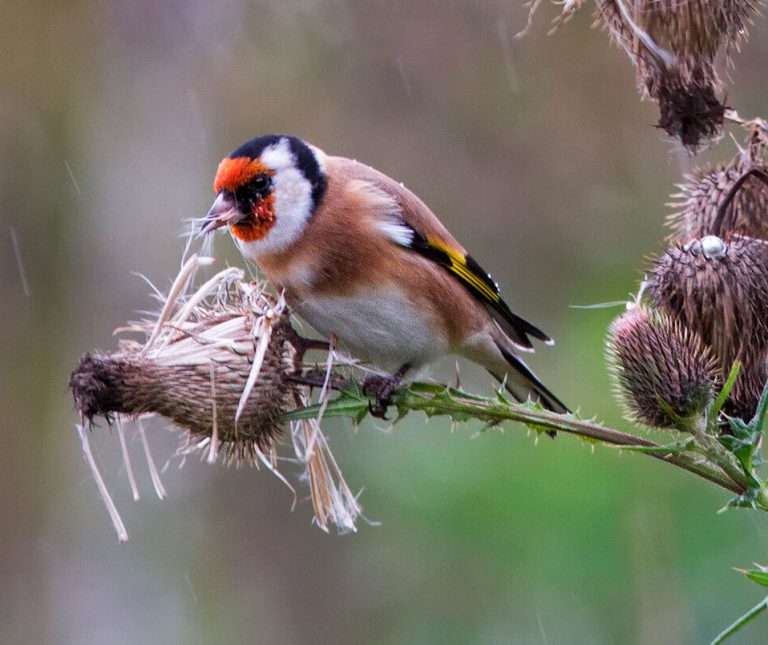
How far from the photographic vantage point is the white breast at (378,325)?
3.97 m

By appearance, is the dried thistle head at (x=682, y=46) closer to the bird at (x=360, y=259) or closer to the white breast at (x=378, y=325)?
the bird at (x=360, y=259)

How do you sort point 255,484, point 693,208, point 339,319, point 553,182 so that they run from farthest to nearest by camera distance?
point 255,484, point 553,182, point 339,319, point 693,208

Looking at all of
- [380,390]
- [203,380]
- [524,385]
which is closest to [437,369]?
[524,385]

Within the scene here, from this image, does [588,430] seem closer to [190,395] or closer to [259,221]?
[190,395]

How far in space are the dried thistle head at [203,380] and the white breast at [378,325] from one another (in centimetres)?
52

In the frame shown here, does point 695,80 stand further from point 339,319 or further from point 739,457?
point 339,319

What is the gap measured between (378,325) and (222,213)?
2.24 feet

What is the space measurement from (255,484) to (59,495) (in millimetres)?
1535

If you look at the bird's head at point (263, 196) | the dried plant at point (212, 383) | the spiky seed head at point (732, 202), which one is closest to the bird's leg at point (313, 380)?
the dried plant at point (212, 383)

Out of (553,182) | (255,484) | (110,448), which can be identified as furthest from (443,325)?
(110,448)

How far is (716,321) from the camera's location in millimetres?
3246

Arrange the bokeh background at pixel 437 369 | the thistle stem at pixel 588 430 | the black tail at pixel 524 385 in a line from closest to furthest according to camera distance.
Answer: the thistle stem at pixel 588 430, the black tail at pixel 524 385, the bokeh background at pixel 437 369

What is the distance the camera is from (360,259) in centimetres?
411

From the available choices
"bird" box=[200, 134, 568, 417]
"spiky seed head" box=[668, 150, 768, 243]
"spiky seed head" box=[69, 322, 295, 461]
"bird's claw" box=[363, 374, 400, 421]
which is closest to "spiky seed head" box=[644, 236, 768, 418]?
"spiky seed head" box=[668, 150, 768, 243]
